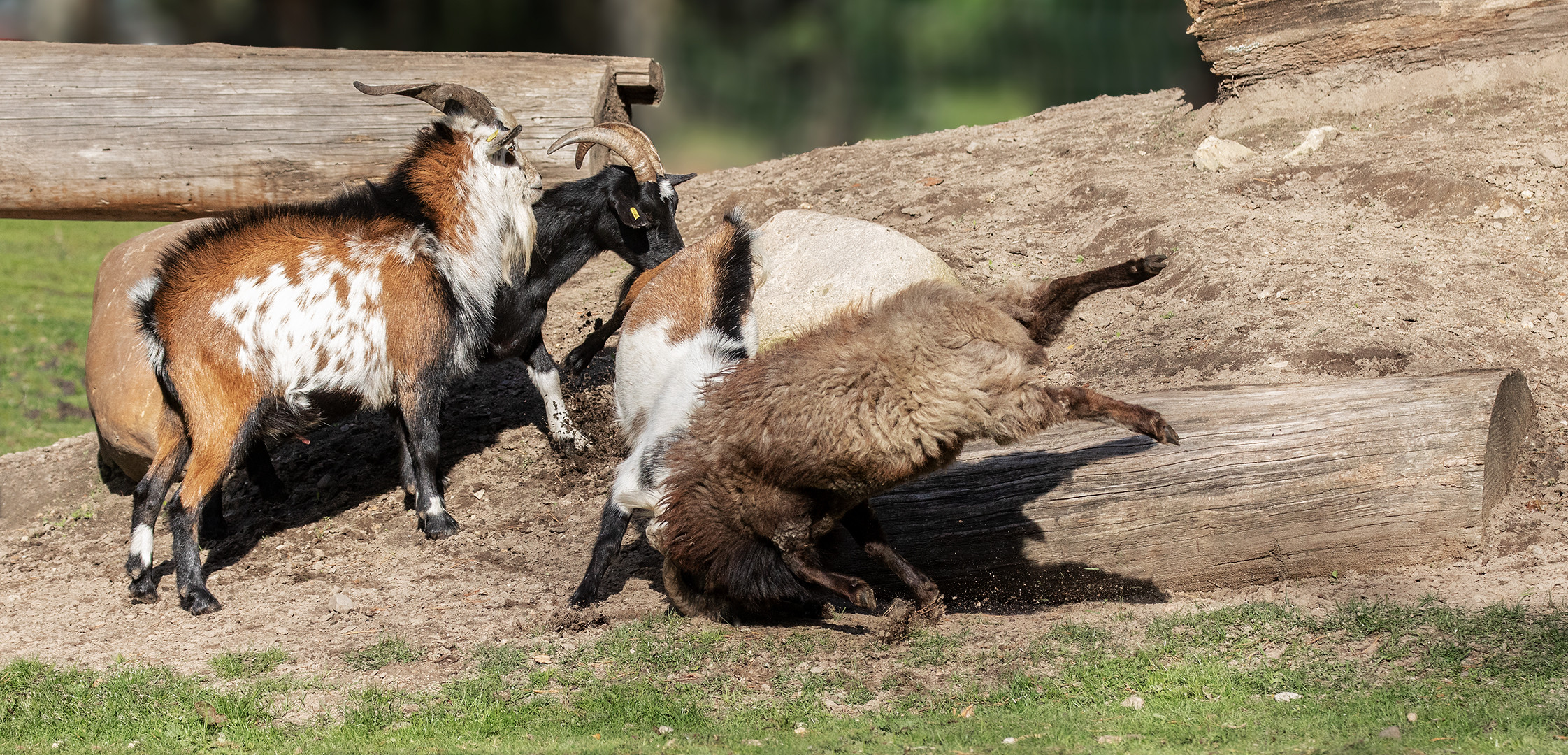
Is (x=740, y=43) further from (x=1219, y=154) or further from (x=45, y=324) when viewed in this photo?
(x=45, y=324)

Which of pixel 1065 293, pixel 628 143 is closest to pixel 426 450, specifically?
pixel 628 143

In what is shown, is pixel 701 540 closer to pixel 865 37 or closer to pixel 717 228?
pixel 717 228

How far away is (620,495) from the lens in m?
5.02

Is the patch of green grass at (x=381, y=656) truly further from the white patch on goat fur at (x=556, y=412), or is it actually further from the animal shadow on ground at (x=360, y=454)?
the white patch on goat fur at (x=556, y=412)

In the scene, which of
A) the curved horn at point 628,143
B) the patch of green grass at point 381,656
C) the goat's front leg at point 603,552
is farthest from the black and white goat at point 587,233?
the patch of green grass at point 381,656

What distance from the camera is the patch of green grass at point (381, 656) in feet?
14.9

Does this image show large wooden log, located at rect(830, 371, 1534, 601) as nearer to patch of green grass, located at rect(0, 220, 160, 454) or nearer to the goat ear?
the goat ear

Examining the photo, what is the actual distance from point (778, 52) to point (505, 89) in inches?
82.6

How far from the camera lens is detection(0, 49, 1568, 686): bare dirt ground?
487 cm

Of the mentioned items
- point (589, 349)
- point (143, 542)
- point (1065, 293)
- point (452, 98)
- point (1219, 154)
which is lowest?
point (143, 542)

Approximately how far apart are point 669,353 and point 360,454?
3.16 metres

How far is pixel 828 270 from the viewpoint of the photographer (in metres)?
7.46

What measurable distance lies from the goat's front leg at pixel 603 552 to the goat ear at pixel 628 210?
2301mm

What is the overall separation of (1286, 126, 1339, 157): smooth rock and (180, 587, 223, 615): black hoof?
22.8 ft
